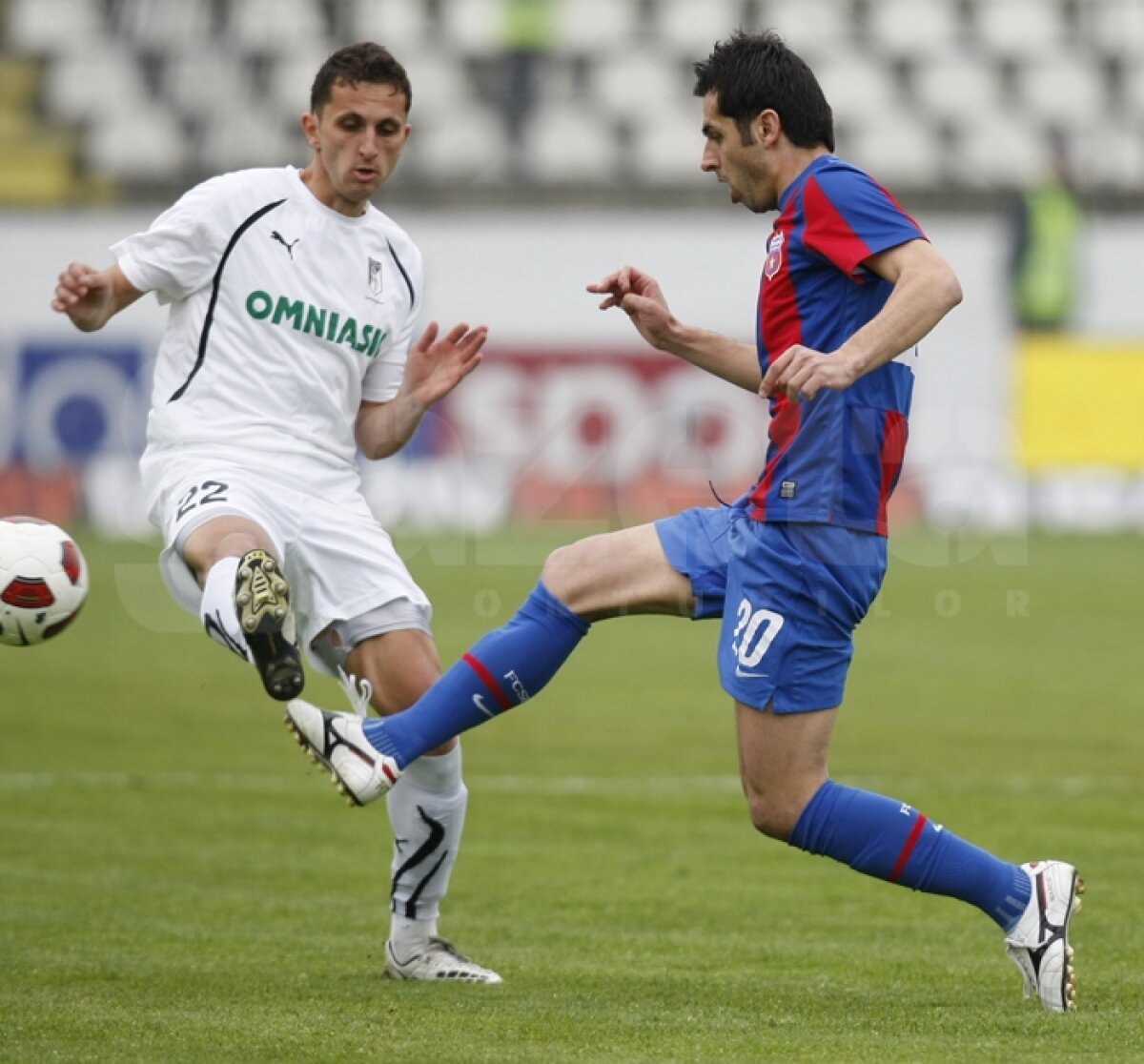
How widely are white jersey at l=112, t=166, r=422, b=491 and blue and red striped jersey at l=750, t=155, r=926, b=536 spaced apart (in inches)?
62.6

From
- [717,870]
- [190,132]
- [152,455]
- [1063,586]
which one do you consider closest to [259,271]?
[152,455]

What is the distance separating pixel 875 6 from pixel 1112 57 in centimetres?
406

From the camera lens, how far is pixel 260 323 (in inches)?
242

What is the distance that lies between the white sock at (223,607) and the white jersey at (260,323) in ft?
2.08

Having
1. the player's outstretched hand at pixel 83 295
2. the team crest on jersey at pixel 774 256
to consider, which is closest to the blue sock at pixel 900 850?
the team crest on jersey at pixel 774 256

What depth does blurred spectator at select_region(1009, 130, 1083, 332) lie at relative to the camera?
89.7 feet

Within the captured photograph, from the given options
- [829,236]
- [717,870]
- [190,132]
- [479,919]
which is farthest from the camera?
[190,132]

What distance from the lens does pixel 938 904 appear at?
7.29 metres

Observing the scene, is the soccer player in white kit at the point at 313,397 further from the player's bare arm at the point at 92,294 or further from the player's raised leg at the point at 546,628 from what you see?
the player's raised leg at the point at 546,628

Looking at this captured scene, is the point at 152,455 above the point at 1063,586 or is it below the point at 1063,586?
above

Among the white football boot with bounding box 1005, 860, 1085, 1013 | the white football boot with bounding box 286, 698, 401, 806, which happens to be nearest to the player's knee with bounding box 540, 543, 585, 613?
the white football boot with bounding box 286, 698, 401, 806

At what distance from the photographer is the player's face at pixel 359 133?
6008mm

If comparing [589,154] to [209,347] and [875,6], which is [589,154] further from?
[209,347]

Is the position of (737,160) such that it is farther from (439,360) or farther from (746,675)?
(439,360)
